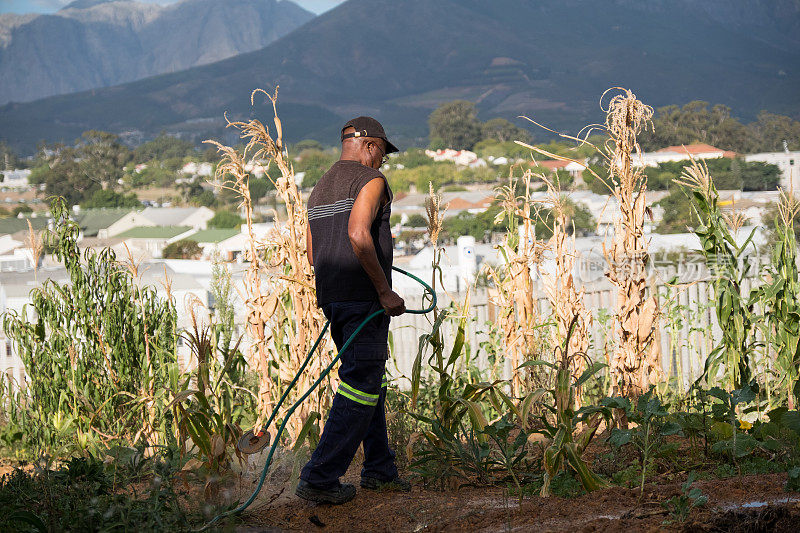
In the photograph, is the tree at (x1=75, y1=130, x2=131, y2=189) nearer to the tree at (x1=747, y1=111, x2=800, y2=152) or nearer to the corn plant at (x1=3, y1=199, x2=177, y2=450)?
the tree at (x1=747, y1=111, x2=800, y2=152)

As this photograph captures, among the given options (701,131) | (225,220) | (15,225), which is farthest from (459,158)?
(15,225)

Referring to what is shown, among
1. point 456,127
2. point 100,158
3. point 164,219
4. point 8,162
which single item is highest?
point 456,127

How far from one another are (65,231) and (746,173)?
247 feet

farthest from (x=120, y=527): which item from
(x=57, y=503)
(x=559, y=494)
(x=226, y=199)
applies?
(x=226, y=199)

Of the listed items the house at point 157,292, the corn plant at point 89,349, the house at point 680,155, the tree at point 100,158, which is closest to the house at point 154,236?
the tree at point 100,158

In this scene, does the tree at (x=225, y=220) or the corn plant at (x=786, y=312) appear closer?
the corn plant at (x=786, y=312)

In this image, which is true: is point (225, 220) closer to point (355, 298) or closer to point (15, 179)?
point (15, 179)

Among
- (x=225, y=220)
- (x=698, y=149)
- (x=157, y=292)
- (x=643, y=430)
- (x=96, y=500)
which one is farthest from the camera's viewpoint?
(x=698, y=149)

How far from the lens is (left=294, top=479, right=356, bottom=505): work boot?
3211 mm

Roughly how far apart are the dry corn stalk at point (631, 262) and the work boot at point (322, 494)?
178 centimetres

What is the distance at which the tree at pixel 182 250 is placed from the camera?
65219 mm

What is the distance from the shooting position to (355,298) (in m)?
3.31

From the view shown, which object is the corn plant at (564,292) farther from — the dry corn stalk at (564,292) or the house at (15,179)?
the house at (15,179)

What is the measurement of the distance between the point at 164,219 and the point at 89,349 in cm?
8515
